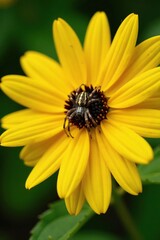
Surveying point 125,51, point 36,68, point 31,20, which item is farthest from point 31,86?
point 31,20

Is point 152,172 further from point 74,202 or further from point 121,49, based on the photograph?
point 121,49

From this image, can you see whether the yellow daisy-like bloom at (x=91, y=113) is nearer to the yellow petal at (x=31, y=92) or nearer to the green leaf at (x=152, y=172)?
the yellow petal at (x=31, y=92)

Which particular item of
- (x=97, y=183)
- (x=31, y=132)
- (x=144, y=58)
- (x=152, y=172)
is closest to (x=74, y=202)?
(x=97, y=183)

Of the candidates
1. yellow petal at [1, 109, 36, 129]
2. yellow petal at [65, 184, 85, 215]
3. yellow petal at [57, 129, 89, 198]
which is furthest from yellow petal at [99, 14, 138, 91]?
yellow petal at [65, 184, 85, 215]

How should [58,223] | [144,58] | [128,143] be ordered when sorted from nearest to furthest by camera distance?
[128,143]
[144,58]
[58,223]

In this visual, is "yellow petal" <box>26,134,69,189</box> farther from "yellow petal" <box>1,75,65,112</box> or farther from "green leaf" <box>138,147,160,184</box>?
"green leaf" <box>138,147,160,184</box>

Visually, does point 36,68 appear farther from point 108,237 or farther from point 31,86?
point 108,237
